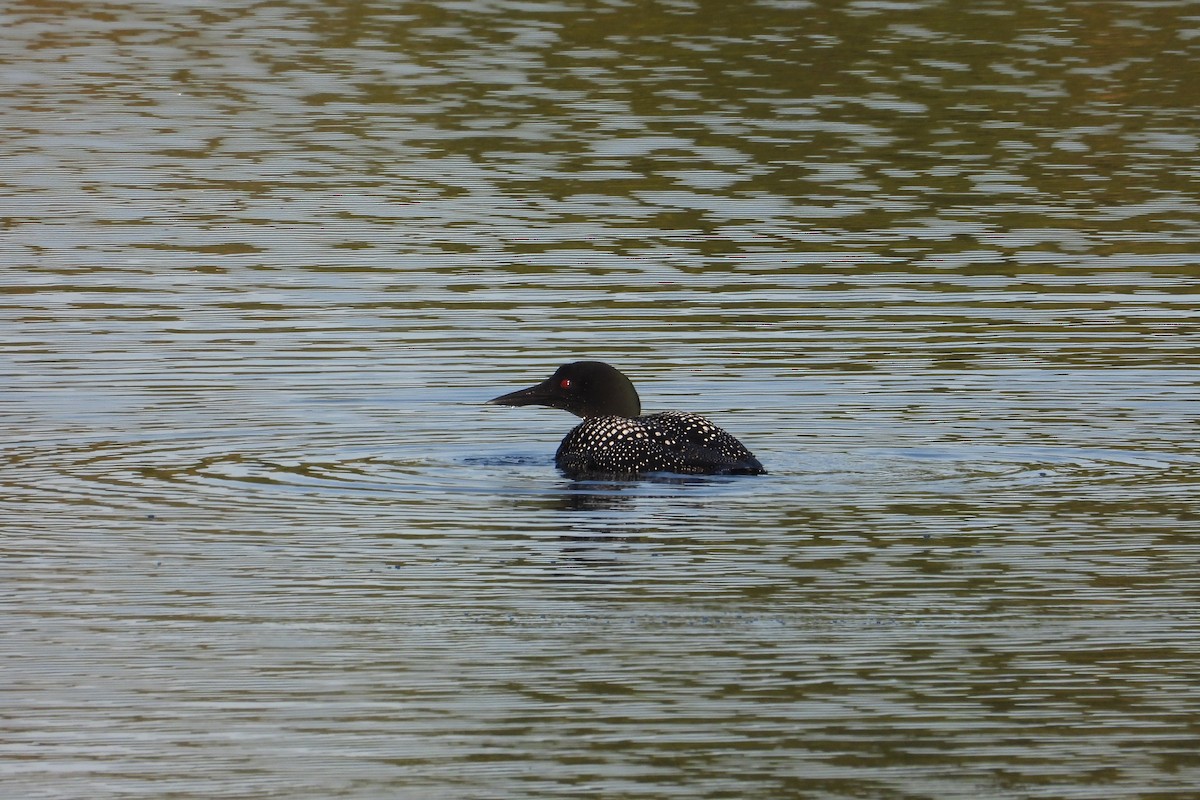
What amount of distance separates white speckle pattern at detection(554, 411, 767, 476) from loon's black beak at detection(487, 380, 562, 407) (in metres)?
0.71

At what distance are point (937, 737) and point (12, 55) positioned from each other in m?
22.0

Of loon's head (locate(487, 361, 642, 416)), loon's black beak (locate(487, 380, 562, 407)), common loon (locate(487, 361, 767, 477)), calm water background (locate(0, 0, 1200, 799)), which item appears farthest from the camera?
loon's black beak (locate(487, 380, 562, 407))

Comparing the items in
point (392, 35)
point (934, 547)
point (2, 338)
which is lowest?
point (392, 35)

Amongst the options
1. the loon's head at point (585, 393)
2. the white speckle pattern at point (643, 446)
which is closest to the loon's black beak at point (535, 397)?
the loon's head at point (585, 393)

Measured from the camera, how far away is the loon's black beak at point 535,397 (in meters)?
12.6

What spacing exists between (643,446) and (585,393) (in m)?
0.91

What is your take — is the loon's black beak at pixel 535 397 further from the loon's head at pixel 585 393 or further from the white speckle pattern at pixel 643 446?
the white speckle pattern at pixel 643 446

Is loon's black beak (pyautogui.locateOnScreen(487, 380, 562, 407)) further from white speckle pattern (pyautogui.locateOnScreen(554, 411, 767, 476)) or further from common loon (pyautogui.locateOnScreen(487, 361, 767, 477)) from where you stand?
white speckle pattern (pyautogui.locateOnScreen(554, 411, 767, 476))

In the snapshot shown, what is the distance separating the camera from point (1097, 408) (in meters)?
12.7

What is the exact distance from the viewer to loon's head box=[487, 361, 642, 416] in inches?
492

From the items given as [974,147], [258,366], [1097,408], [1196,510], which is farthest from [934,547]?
[974,147]

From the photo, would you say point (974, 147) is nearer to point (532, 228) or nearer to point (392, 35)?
point (532, 228)

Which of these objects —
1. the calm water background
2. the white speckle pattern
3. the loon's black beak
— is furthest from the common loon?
the loon's black beak

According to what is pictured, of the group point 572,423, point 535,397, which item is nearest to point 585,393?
point 535,397
